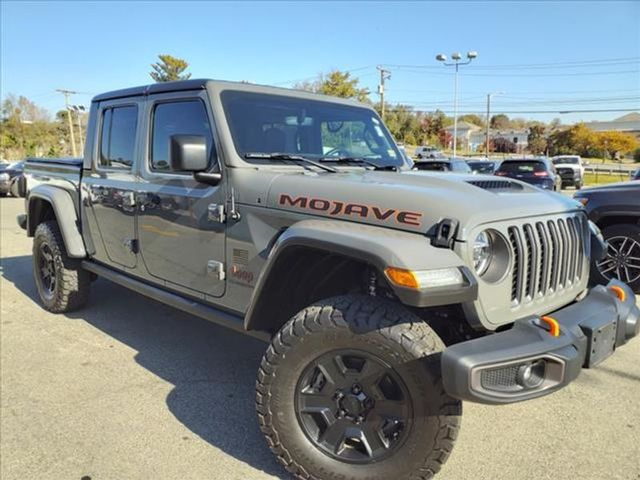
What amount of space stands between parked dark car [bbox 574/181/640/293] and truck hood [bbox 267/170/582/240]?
2.99 metres

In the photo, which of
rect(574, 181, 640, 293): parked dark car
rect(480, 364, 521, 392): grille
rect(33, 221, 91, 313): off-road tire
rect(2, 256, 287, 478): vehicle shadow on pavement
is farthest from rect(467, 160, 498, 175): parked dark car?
rect(480, 364, 521, 392): grille

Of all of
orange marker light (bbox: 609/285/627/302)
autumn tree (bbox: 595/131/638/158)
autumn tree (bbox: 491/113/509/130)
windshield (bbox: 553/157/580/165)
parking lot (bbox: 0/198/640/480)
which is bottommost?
parking lot (bbox: 0/198/640/480)

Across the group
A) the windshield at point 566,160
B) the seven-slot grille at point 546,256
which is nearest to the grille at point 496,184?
the seven-slot grille at point 546,256

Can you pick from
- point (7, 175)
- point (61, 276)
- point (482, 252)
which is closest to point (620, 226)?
point (482, 252)

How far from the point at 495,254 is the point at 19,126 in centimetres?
5786

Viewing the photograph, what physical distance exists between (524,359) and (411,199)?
2.75 feet

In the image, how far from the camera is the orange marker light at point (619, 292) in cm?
272

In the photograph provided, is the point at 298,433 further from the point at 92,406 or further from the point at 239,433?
the point at 92,406

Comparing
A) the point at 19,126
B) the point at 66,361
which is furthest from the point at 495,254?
the point at 19,126

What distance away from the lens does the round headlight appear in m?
2.33

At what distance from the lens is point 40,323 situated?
488cm

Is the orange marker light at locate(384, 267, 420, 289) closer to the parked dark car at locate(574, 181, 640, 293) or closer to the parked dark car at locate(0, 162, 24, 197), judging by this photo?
the parked dark car at locate(574, 181, 640, 293)

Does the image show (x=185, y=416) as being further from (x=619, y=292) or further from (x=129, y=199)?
(x=619, y=292)

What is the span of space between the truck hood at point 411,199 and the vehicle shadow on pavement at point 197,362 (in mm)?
1328
